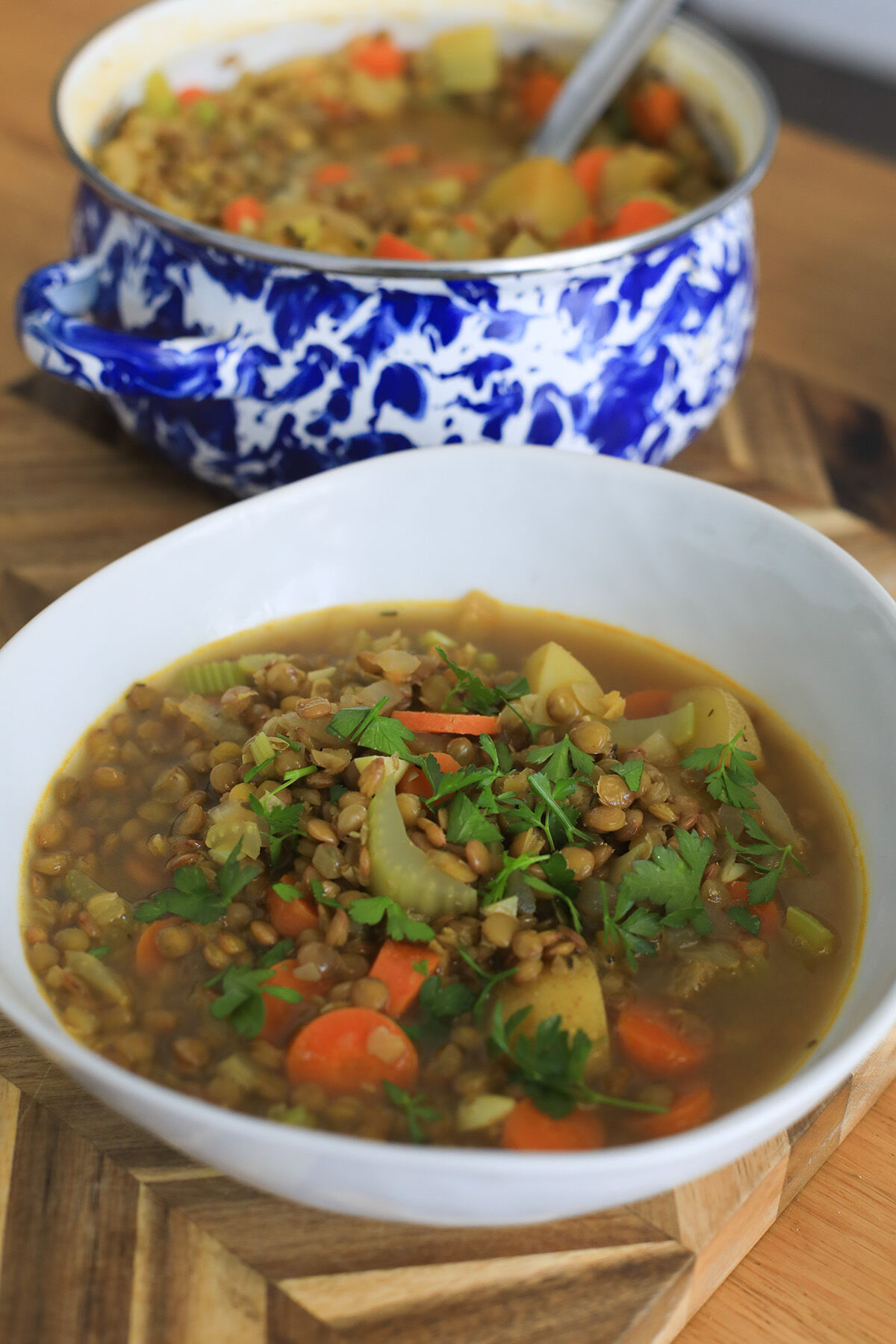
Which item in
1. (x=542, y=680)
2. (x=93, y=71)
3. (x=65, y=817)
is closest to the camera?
(x=65, y=817)

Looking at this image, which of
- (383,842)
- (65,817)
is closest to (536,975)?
(383,842)

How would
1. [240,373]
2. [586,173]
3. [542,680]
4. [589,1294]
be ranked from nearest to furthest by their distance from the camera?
[589,1294] < [542,680] < [240,373] < [586,173]

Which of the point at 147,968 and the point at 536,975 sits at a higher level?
the point at 536,975

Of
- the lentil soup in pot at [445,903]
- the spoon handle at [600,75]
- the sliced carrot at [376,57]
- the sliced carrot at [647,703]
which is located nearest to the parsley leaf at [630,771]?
the lentil soup in pot at [445,903]

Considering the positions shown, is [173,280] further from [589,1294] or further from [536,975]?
[589,1294]

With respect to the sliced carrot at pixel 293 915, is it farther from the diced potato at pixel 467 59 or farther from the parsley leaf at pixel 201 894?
the diced potato at pixel 467 59

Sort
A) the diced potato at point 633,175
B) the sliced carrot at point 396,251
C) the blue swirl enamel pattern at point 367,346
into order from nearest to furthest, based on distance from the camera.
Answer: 1. the blue swirl enamel pattern at point 367,346
2. the sliced carrot at point 396,251
3. the diced potato at point 633,175

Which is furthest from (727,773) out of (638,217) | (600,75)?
(600,75)
